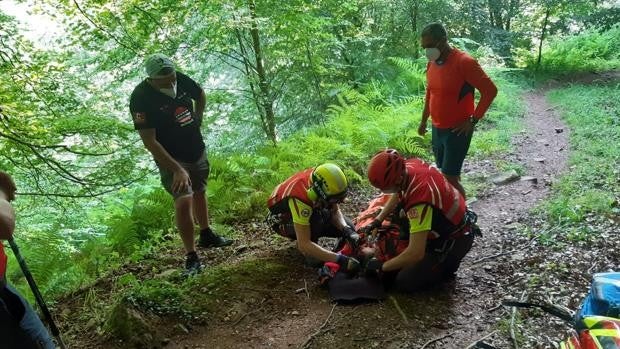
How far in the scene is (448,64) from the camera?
4766 millimetres

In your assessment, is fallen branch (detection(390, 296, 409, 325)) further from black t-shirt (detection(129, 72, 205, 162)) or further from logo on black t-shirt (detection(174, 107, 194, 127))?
logo on black t-shirt (detection(174, 107, 194, 127))

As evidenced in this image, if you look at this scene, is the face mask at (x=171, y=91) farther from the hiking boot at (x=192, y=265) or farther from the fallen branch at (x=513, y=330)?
the fallen branch at (x=513, y=330)

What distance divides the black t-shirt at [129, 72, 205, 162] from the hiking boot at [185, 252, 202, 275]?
1003 mm

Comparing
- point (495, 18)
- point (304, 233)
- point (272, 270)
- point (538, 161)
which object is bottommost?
point (538, 161)

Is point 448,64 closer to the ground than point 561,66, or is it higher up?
higher up

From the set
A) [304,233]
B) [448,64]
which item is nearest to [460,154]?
[448,64]

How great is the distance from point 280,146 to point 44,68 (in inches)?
152

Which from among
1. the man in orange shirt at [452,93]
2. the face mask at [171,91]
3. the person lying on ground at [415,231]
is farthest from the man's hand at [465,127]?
the face mask at [171,91]

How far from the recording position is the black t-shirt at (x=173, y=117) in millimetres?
4347

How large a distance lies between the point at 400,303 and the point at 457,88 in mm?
2347

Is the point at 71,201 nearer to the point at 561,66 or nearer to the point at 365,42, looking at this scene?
the point at 365,42

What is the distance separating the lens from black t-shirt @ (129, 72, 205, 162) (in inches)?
171

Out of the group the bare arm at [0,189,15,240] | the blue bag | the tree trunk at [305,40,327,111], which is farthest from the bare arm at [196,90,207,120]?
the tree trunk at [305,40,327,111]

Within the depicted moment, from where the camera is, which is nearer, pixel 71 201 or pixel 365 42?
pixel 71 201
